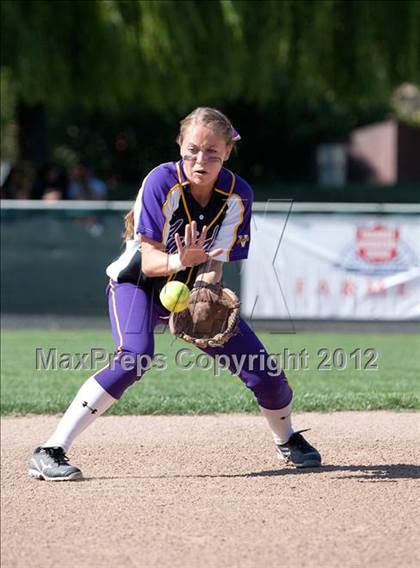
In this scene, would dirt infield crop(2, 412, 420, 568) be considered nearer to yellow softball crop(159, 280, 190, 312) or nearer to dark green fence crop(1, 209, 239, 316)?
yellow softball crop(159, 280, 190, 312)

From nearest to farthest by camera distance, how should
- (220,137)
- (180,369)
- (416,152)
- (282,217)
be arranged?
(220,137), (180,369), (282,217), (416,152)

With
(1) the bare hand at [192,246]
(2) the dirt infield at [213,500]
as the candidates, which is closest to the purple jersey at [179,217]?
(1) the bare hand at [192,246]

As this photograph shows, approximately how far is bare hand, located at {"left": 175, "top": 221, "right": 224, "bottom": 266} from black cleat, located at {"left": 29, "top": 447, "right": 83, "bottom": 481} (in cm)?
119

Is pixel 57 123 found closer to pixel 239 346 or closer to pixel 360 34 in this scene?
pixel 360 34

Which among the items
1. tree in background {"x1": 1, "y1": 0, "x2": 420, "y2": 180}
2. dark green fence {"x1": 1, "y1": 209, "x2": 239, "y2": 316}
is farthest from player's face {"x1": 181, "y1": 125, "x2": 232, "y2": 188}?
tree in background {"x1": 1, "y1": 0, "x2": 420, "y2": 180}

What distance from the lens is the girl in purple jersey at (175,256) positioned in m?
4.81

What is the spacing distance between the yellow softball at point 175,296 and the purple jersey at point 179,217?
0.19 m

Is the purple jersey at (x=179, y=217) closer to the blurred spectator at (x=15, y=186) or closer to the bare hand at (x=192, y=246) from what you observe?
the bare hand at (x=192, y=246)

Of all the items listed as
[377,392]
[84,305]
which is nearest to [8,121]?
[84,305]

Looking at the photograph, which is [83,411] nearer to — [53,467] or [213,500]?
[53,467]

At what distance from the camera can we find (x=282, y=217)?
1158 cm

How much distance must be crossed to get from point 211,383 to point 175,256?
373cm

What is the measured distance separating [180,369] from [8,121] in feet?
46.0

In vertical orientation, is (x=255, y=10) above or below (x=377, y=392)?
above
